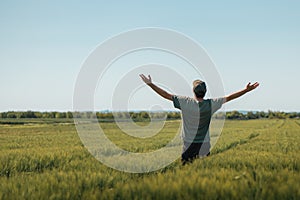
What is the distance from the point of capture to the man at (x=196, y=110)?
19.0ft

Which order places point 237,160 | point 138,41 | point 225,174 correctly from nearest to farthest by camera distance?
point 225,174, point 237,160, point 138,41

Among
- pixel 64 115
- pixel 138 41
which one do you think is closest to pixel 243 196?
pixel 138 41

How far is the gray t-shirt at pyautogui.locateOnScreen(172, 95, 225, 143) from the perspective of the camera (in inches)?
229

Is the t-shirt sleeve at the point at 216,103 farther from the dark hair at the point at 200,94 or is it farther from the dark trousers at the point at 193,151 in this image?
the dark trousers at the point at 193,151

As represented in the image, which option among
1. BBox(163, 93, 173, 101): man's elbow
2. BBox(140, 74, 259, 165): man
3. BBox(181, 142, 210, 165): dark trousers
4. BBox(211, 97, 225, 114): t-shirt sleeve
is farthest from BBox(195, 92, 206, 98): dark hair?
BBox(181, 142, 210, 165): dark trousers

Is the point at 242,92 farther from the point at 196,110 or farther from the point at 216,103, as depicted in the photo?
the point at 196,110

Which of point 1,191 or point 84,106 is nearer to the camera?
point 1,191

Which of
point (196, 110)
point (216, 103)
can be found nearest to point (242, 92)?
point (216, 103)

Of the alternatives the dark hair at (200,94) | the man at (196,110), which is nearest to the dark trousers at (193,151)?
the man at (196,110)

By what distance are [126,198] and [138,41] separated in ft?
17.0

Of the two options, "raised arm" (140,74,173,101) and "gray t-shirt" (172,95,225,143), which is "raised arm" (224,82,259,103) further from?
"raised arm" (140,74,173,101)

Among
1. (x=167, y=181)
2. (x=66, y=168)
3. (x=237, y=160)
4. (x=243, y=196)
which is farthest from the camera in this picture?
(x=66, y=168)

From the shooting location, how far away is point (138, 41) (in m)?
8.55

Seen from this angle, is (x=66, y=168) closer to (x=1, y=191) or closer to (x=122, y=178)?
(x=122, y=178)
